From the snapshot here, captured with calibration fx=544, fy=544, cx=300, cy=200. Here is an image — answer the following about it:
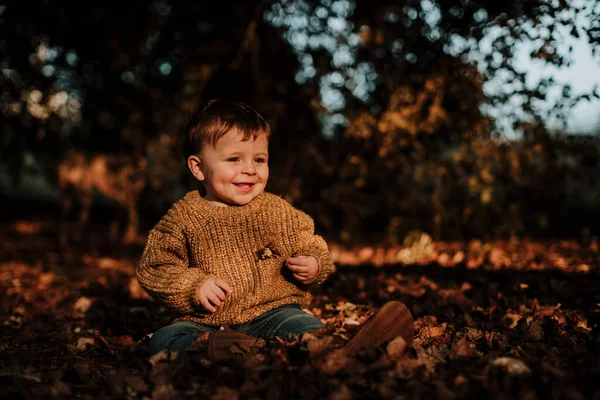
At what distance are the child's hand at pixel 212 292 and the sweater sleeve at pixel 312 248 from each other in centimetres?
41

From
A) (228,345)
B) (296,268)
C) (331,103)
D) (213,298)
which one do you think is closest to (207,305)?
(213,298)

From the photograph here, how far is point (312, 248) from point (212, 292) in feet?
1.79

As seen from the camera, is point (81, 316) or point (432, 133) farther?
point (432, 133)

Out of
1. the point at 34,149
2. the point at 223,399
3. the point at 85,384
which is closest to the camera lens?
the point at 223,399

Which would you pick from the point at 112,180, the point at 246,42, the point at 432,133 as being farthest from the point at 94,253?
the point at 432,133

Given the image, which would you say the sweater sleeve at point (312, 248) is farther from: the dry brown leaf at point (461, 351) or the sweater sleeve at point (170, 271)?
the dry brown leaf at point (461, 351)

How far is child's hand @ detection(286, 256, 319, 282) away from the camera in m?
2.52

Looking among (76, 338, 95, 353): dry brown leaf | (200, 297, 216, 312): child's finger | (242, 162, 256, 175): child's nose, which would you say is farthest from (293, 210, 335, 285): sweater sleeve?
(76, 338, 95, 353): dry brown leaf

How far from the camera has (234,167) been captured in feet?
8.42

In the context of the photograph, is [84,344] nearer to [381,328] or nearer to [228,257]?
[228,257]

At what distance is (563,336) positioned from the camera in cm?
244

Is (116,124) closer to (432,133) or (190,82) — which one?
(190,82)

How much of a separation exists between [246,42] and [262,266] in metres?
4.23

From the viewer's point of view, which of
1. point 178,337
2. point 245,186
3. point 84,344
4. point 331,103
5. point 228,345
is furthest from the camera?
point 331,103
